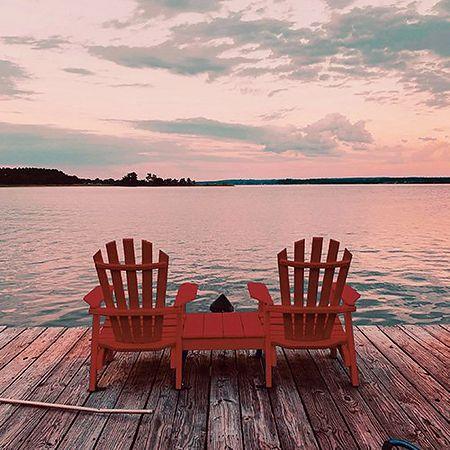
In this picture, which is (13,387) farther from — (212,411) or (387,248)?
(387,248)

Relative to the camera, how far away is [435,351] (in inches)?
195

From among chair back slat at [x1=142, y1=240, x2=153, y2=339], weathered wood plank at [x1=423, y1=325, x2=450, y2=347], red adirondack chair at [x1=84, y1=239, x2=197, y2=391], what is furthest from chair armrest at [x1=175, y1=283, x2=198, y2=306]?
weathered wood plank at [x1=423, y1=325, x2=450, y2=347]

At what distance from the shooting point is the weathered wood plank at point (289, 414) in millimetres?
3242

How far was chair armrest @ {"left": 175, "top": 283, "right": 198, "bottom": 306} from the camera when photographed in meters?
4.12

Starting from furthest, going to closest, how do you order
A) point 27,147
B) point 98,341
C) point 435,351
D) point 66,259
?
point 27,147 → point 66,259 → point 435,351 → point 98,341

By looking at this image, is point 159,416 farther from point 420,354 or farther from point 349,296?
point 420,354

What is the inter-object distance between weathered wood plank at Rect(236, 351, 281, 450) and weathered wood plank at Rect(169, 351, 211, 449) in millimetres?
282

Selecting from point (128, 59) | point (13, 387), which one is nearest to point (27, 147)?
point (128, 59)

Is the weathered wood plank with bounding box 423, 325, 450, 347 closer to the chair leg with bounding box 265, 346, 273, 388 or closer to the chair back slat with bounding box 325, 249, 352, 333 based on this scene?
the chair back slat with bounding box 325, 249, 352, 333

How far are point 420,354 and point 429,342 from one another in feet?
1.43

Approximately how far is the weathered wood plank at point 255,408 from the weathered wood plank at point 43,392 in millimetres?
1465

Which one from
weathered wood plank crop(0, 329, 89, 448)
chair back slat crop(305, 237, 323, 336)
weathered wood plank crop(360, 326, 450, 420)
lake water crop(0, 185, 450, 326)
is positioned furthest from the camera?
lake water crop(0, 185, 450, 326)

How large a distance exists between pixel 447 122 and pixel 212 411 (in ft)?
109

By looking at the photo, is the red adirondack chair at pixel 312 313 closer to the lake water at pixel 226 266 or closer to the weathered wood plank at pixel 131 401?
the weathered wood plank at pixel 131 401
